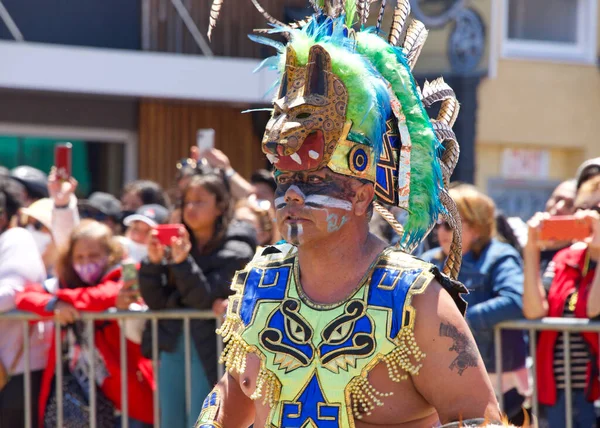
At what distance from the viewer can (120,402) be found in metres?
5.57

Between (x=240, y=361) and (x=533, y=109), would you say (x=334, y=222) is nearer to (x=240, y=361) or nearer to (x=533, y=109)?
(x=240, y=361)

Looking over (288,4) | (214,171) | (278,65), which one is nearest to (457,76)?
(288,4)

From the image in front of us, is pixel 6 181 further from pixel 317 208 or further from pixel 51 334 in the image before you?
pixel 317 208

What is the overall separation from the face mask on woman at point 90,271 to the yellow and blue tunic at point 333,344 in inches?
111

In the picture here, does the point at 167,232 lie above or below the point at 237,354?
above

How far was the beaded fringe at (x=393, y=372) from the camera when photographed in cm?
281

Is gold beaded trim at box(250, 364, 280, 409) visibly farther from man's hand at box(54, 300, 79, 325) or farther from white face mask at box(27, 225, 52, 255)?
white face mask at box(27, 225, 52, 255)

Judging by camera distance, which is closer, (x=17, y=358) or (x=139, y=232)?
(x=17, y=358)

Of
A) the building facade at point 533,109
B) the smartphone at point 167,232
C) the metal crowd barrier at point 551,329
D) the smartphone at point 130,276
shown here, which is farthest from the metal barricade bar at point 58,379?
the building facade at point 533,109

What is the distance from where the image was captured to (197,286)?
528cm

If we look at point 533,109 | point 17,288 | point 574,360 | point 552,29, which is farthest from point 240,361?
point 552,29

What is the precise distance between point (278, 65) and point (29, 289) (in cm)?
309

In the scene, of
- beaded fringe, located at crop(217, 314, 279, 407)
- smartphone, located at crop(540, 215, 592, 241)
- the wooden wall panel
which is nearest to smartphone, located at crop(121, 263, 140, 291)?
smartphone, located at crop(540, 215, 592, 241)

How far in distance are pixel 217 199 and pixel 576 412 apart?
85.5 inches
